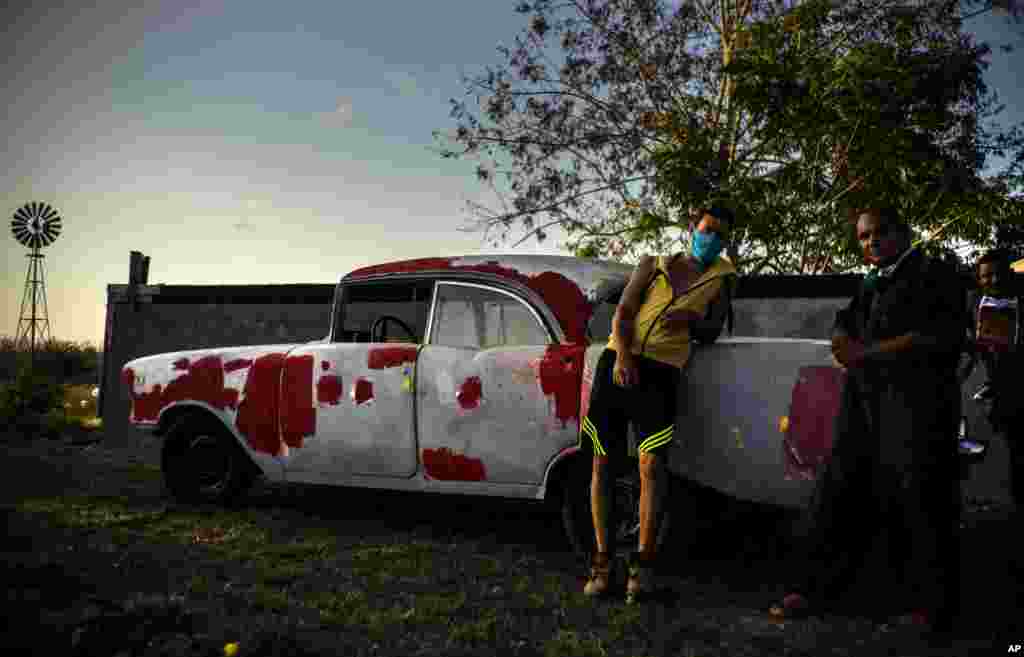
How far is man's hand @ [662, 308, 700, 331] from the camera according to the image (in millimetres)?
3404

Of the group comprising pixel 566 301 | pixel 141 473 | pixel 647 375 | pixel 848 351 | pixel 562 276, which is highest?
pixel 562 276

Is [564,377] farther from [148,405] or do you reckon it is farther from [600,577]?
[148,405]

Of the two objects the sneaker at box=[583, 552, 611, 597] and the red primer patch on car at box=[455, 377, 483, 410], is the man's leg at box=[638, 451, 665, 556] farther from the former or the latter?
the red primer patch on car at box=[455, 377, 483, 410]

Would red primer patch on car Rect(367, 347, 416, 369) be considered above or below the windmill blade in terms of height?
below

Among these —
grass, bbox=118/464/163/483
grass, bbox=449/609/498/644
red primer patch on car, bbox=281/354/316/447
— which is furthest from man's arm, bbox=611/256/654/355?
grass, bbox=118/464/163/483

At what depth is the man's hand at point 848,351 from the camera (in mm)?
3115

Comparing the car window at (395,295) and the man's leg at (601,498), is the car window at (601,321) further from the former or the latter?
the car window at (395,295)

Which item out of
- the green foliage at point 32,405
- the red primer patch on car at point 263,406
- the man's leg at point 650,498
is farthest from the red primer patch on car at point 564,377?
the green foliage at point 32,405

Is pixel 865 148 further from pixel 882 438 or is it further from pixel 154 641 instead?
pixel 154 641

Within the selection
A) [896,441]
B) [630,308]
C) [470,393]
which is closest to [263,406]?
[470,393]

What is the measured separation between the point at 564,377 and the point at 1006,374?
262cm

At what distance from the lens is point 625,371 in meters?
3.30

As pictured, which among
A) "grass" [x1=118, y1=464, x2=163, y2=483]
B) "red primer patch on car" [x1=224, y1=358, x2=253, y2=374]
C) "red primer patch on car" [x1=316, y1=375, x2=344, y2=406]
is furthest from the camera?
"grass" [x1=118, y1=464, x2=163, y2=483]

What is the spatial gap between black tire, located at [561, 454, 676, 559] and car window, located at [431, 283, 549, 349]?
0.70 metres
